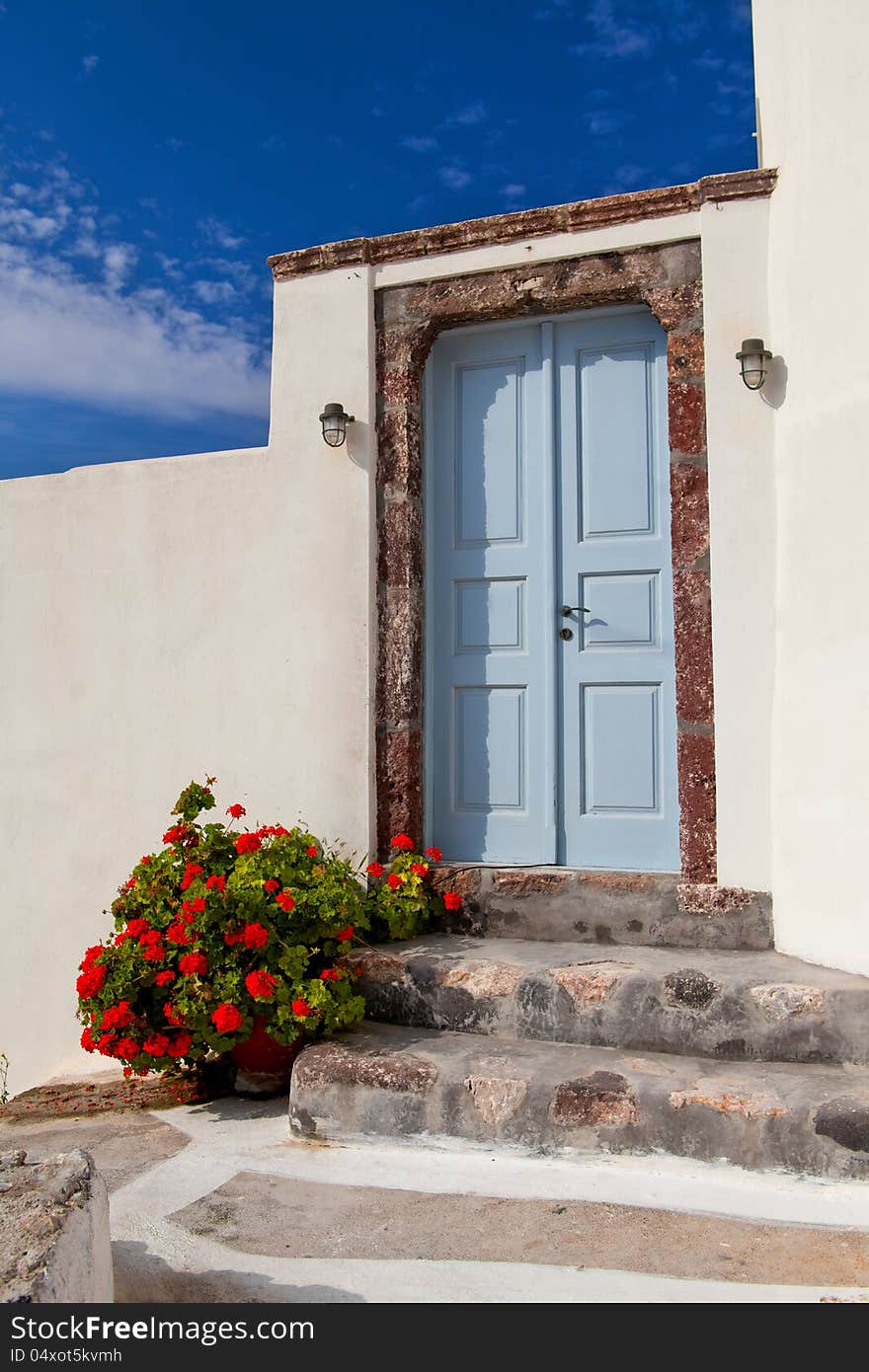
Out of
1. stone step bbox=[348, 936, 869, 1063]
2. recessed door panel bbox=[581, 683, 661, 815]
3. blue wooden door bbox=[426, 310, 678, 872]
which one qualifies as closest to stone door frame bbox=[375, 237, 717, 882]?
blue wooden door bbox=[426, 310, 678, 872]

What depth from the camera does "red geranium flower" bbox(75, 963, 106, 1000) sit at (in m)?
3.84

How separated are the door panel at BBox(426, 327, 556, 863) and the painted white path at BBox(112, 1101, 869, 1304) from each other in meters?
1.52

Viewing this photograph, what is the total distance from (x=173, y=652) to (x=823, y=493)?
2904mm

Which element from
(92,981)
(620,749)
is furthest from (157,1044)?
(620,749)

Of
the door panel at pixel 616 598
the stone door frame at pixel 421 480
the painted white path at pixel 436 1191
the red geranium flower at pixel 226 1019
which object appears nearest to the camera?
the painted white path at pixel 436 1191

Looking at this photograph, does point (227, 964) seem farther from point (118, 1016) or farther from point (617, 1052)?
point (617, 1052)

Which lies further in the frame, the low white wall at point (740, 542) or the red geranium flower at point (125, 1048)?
the low white wall at point (740, 542)

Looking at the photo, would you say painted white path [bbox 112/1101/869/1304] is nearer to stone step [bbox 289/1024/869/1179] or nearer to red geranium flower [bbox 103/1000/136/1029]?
stone step [bbox 289/1024/869/1179]

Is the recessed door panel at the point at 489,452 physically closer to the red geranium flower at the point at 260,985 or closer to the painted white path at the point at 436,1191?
the red geranium flower at the point at 260,985

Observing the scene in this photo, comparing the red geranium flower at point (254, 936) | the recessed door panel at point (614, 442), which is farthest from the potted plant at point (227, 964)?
the recessed door panel at point (614, 442)

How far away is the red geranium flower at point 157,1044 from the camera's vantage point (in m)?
3.81

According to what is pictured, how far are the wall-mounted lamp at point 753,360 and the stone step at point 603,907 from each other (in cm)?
194

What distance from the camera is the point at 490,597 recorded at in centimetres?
475
